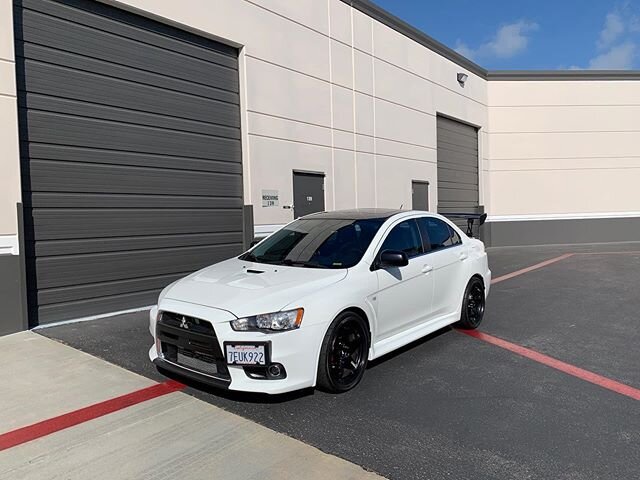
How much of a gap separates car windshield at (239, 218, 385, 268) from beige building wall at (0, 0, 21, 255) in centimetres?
303

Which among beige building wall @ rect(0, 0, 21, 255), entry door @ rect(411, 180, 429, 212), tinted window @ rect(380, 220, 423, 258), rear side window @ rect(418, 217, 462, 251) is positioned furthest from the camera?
entry door @ rect(411, 180, 429, 212)

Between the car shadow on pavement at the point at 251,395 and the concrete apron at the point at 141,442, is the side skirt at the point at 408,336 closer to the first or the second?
the car shadow on pavement at the point at 251,395

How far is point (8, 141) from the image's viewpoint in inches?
241

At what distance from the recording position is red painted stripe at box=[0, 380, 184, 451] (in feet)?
11.8

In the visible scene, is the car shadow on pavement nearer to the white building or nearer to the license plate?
A: the license plate

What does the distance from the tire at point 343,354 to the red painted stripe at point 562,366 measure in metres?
2.05

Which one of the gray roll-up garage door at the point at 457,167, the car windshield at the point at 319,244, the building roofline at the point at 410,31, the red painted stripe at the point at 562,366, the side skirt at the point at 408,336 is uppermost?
the building roofline at the point at 410,31

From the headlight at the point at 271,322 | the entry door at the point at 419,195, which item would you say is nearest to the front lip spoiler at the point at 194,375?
the headlight at the point at 271,322

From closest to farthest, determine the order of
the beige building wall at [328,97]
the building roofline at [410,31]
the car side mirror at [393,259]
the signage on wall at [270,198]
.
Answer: the car side mirror at [393,259] → the beige building wall at [328,97] → the signage on wall at [270,198] → the building roofline at [410,31]

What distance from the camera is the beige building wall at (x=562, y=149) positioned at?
19.3 metres

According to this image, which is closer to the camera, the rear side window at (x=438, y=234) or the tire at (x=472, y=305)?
the rear side window at (x=438, y=234)

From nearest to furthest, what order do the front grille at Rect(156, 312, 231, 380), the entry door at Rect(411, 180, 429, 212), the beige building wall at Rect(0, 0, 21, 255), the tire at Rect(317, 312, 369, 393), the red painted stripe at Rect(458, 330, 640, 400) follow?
the front grille at Rect(156, 312, 231, 380)
the tire at Rect(317, 312, 369, 393)
the red painted stripe at Rect(458, 330, 640, 400)
the beige building wall at Rect(0, 0, 21, 255)
the entry door at Rect(411, 180, 429, 212)

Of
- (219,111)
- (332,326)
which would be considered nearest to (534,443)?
(332,326)

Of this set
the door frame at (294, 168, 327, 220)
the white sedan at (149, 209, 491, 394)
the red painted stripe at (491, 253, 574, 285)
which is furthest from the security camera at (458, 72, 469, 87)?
the white sedan at (149, 209, 491, 394)
